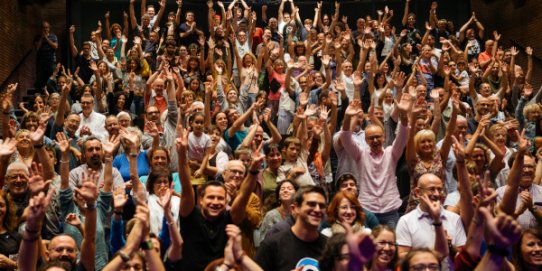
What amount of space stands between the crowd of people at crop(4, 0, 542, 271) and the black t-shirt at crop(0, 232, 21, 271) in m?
0.01

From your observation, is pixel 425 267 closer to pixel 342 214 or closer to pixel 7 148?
pixel 342 214

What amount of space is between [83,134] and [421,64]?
242 inches

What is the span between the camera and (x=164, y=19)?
55.7 ft

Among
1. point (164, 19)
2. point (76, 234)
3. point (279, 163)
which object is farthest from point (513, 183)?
point (164, 19)

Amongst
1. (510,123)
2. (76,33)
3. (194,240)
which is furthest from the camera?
(76,33)

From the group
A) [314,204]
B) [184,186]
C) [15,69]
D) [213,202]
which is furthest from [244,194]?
[15,69]

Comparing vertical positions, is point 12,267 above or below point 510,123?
below

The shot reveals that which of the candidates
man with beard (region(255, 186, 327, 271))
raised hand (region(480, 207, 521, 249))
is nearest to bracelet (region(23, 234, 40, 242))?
man with beard (region(255, 186, 327, 271))

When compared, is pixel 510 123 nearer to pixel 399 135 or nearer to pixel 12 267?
pixel 399 135

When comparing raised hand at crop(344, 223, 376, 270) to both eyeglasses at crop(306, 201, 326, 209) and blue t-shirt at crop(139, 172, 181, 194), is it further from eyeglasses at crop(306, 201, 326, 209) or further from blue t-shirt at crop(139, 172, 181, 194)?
blue t-shirt at crop(139, 172, 181, 194)

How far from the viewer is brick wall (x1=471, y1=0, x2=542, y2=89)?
15.0 metres

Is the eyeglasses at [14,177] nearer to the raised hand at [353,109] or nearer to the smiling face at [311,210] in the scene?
the smiling face at [311,210]

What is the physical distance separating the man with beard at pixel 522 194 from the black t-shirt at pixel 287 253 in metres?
1.31

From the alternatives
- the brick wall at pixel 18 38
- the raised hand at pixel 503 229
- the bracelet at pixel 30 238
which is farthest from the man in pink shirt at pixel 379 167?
the brick wall at pixel 18 38
